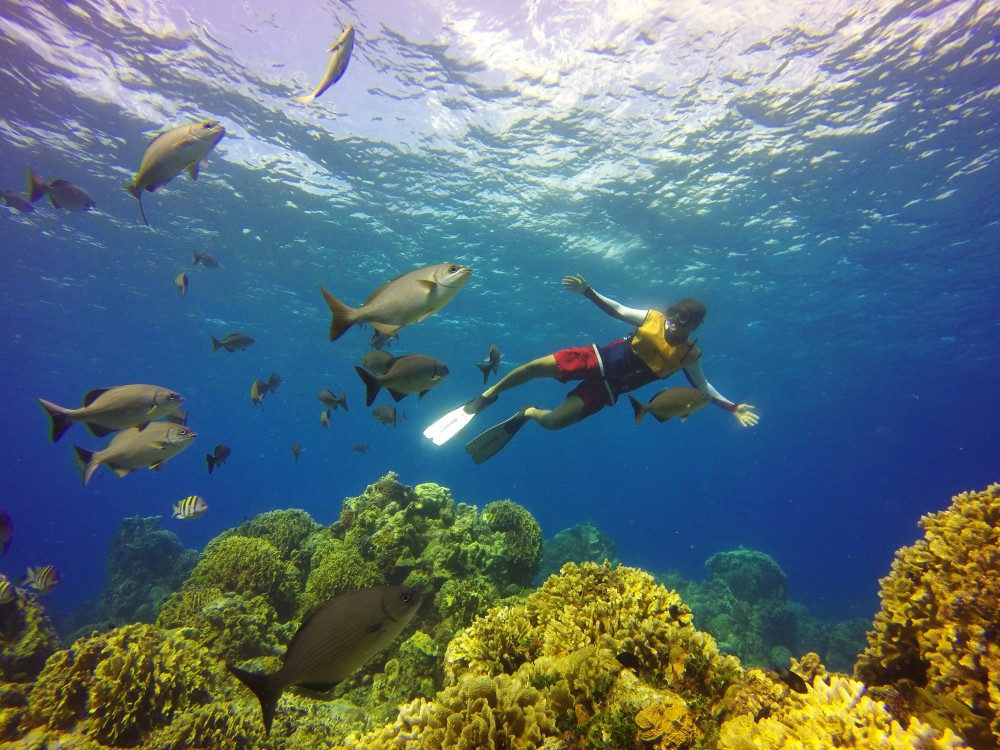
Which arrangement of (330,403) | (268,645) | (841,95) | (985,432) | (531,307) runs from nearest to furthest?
(268,645), (330,403), (841,95), (531,307), (985,432)

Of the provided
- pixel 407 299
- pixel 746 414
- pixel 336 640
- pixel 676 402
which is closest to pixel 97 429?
pixel 407 299

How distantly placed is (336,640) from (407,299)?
2.38 meters

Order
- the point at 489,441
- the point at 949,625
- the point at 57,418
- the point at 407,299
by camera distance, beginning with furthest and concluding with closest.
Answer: the point at 489,441 → the point at 57,418 → the point at 407,299 → the point at 949,625

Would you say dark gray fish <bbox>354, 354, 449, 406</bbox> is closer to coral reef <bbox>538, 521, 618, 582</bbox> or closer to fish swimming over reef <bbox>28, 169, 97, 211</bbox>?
fish swimming over reef <bbox>28, 169, 97, 211</bbox>

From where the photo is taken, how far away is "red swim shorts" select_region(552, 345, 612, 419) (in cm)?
827

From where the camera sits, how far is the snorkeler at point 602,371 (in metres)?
7.86

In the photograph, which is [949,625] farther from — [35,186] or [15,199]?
[15,199]

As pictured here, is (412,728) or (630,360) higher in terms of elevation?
(630,360)

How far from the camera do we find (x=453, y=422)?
866 centimetres

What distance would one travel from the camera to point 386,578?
727cm

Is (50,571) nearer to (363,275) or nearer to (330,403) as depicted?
(330,403)

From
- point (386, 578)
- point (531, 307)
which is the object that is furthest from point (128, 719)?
point (531, 307)

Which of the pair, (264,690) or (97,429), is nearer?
(264,690)

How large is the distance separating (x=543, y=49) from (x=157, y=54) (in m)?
11.6
